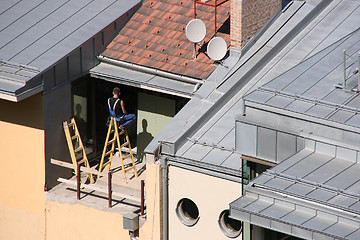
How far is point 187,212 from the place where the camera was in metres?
36.9

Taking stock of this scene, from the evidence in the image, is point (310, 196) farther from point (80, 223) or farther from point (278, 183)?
point (80, 223)

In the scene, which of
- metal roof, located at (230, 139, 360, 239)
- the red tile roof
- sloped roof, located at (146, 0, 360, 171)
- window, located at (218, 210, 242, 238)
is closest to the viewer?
metal roof, located at (230, 139, 360, 239)

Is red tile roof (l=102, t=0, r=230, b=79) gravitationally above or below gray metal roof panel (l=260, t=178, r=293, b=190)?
above

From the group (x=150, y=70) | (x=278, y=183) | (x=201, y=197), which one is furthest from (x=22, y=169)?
(x=278, y=183)

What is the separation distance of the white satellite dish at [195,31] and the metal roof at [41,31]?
3417mm

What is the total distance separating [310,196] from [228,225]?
5671mm

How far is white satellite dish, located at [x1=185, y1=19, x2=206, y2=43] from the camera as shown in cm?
3853

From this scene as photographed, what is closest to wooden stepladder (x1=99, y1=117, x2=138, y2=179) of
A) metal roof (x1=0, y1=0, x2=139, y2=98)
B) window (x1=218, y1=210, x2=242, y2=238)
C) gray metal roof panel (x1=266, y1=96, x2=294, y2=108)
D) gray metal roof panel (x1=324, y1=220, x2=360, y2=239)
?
metal roof (x1=0, y1=0, x2=139, y2=98)

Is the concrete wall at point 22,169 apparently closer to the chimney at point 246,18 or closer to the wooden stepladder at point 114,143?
the wooden stepladder at point 114,143

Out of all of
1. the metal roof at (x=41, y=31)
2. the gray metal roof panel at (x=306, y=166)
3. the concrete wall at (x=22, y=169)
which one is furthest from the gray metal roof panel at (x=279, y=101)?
the concrete wall at (x=22, y=169)

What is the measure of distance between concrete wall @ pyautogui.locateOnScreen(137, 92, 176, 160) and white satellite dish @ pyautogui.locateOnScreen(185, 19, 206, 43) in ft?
8.31

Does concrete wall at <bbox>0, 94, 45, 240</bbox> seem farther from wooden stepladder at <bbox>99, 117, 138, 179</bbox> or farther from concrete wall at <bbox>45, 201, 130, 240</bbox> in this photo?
wooden stepladder at <bbox>99, 117, 138, 179</bbox>

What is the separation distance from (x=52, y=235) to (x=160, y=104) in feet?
18.7

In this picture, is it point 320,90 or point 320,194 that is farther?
point 320,90
